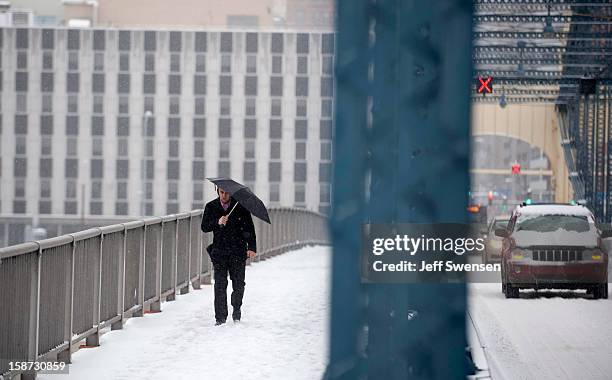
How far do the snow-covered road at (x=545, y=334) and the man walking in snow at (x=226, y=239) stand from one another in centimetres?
295

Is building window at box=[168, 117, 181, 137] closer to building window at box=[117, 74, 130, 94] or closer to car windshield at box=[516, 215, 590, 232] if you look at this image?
building window at box=[117, 74, 130, 94]

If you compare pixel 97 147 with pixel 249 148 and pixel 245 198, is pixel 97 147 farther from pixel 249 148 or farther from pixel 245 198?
pixel 245 198

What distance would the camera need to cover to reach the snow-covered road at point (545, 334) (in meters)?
11.8

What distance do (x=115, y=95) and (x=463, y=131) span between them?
411 feet

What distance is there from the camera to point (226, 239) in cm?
1452

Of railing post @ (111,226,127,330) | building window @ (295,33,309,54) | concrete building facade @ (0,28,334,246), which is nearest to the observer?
railing post @ (111,226,127,330)

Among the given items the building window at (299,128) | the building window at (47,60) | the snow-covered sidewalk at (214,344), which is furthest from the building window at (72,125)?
the snow-covered sidewalk at (214,344)

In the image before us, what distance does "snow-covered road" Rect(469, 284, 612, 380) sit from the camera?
38.6 feet

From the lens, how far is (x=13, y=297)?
922cm

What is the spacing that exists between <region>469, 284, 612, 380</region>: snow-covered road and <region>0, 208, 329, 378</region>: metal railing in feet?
10.9

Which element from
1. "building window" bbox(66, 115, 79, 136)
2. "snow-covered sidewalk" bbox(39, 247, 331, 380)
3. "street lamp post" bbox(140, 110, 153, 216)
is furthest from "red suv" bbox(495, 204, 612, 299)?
"building window" bbox(66, 115, 79, 136)

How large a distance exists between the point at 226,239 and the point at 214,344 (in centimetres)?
191

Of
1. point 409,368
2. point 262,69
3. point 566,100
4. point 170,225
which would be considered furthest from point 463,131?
point 262,69

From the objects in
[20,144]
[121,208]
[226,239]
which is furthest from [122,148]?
[226,239]
